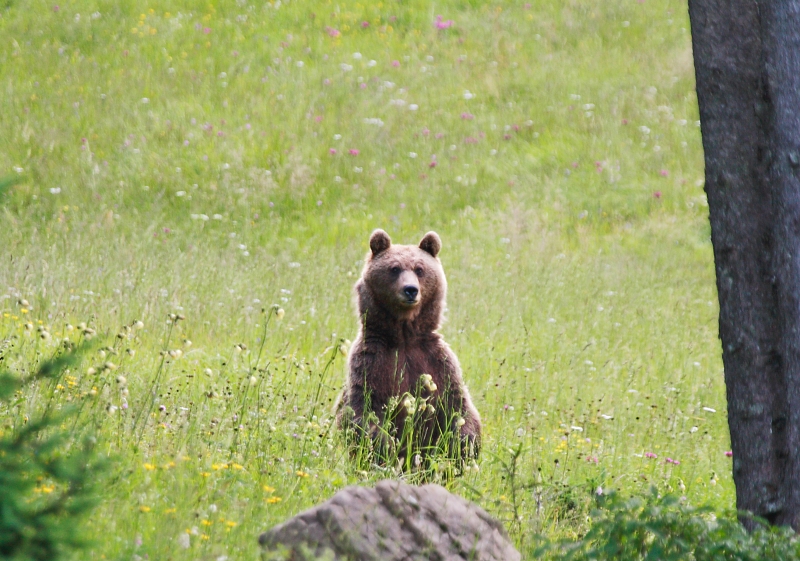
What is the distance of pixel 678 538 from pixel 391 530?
3.63ft

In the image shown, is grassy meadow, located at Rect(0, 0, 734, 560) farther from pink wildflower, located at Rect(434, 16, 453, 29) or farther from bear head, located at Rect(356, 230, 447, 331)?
bear head, located at Rect(356, 230, 447, 331)

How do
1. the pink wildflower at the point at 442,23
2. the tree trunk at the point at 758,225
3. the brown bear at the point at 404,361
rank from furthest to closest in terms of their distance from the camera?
the pink wildflower at the point at 442,23 < the brown bear at the point at 404,361 < the tree trunk at the point at 758,225

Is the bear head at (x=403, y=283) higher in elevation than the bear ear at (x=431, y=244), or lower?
lower

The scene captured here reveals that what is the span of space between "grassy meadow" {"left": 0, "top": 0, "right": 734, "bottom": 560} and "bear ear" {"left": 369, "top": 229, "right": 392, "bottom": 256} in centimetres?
107

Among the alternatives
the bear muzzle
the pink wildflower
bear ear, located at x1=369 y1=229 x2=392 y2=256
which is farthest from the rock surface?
the pink wildflower

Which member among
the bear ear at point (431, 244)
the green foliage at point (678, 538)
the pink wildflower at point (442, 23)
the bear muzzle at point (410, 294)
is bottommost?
the green foliage at point (678, 538)

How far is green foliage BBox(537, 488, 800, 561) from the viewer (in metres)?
3.47

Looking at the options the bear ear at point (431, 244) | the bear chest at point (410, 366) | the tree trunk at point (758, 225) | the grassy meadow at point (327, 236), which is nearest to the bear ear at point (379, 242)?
the bear ear at point (431, 244)

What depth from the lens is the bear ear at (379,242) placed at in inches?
249

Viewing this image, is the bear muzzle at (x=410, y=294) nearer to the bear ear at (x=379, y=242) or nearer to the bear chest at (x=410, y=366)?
the bear chest at (x=410, y=366)

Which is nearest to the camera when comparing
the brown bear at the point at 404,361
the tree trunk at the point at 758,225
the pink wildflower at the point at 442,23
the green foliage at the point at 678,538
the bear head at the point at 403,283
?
the green foliage at the point at 678,538

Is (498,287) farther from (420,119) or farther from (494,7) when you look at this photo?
(494,7)

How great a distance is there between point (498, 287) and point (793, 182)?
7263 millimetres

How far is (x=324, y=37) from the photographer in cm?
1952
